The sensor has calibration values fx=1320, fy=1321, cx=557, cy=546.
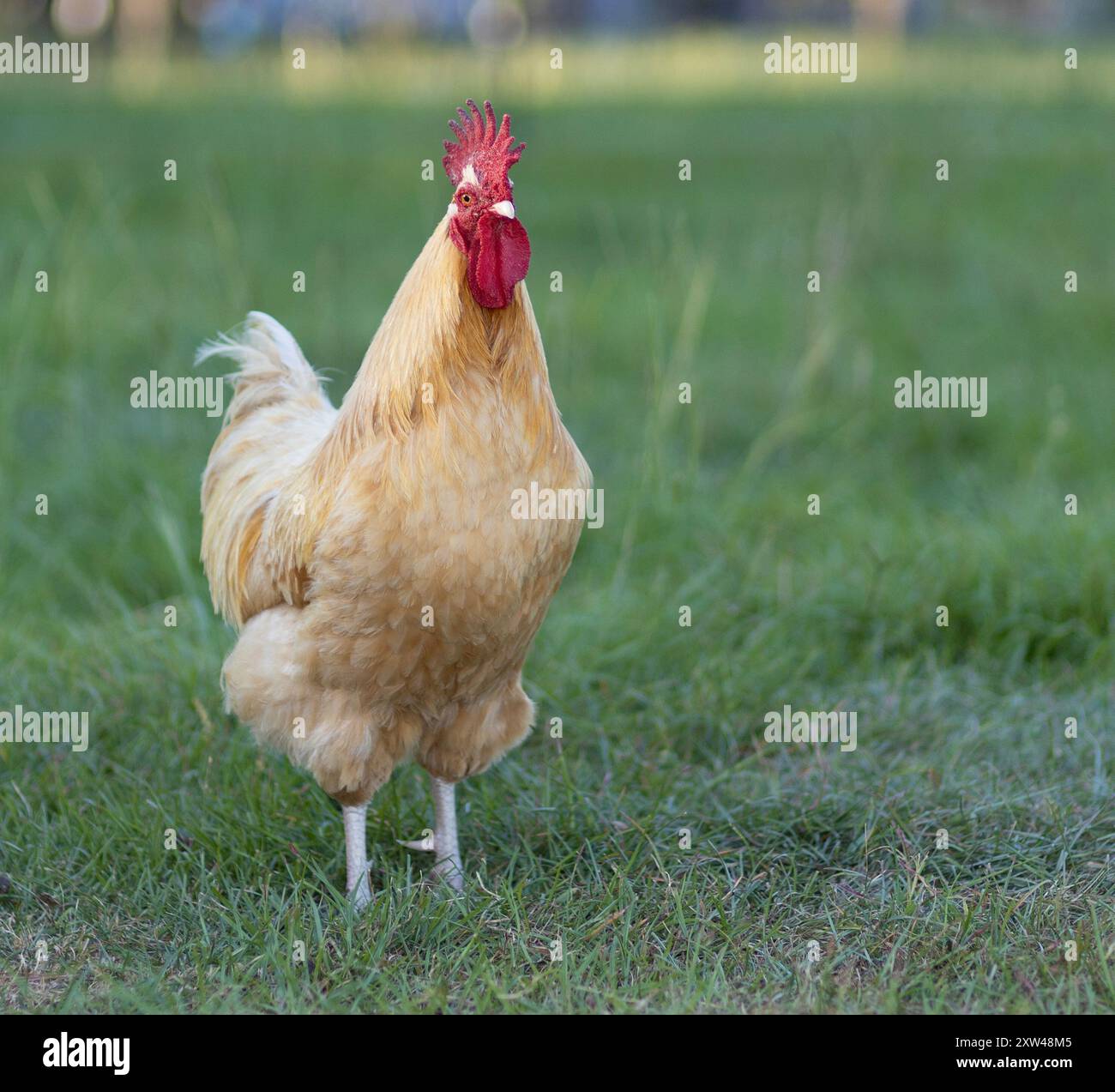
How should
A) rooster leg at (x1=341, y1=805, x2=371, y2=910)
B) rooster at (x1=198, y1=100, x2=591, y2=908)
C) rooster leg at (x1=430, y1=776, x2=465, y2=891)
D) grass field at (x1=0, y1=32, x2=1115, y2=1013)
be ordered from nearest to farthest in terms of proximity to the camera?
rooster at (x1=198, y1=100, x2=591, y2=908), grass field at (x1=0, y1=32, x2=1115, y2=1013), rooster leg at (x1=341, y1=805, x2=371, y2=910), rooster leg at (x1=430, y1=776, x2=465, y2=891)

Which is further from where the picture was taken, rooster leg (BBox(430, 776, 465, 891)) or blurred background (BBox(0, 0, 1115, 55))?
blurred background (BBox(0, 0, 1115, 55))

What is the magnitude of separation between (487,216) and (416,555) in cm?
81

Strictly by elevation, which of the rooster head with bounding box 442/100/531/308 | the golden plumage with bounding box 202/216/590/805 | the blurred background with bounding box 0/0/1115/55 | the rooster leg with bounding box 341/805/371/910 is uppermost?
the blurred background with bounding box 0/0/1115/55

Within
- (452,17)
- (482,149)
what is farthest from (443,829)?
(452,17)

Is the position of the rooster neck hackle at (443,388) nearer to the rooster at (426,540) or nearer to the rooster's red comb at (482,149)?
the rooster at (426,540)

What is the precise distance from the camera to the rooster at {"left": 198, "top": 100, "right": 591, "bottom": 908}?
315 cm

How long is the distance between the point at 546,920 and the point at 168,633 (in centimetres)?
205

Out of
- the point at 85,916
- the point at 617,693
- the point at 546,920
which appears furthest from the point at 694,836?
the point at 85,916

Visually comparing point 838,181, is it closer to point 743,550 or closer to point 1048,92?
point 743,550

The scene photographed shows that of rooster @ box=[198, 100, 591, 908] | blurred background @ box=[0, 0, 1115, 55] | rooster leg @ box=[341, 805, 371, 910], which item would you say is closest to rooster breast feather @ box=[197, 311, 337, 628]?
rooster @ box=[198, 100, 591, 908]

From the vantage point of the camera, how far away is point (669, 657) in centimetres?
484

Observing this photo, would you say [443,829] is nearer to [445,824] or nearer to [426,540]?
[445,824]

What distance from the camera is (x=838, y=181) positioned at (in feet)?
25.7

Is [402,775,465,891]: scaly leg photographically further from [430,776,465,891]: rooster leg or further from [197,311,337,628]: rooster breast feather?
[197,311,337,628]: rooster breast feather
